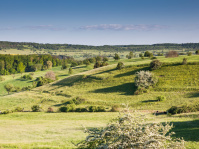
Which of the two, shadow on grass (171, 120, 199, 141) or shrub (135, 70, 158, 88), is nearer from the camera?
shadow on grass (171, 120, 199, 141)

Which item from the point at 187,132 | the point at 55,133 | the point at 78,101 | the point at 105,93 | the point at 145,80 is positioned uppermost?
the point at 145,80

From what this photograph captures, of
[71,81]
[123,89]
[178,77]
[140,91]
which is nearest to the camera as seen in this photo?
[140,91]

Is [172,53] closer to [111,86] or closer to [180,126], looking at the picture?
[111,86]

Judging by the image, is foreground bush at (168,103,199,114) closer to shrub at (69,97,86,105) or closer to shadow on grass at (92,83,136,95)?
shadow on grass at (92,83,136,95)

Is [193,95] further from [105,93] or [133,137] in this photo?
[133,137]

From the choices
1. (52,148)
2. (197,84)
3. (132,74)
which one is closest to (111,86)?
(132,74)

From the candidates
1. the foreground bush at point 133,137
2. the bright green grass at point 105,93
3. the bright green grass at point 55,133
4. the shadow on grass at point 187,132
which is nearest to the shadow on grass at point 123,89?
the bright green grass at point 105,93

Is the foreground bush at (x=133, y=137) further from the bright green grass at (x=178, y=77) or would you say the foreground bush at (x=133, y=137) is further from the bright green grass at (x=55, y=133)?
the bright green grass at (x=178, y=77)

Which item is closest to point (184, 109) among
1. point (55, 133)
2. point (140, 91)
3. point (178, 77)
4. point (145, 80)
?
point (140, 91)

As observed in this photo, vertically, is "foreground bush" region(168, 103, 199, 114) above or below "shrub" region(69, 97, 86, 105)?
above

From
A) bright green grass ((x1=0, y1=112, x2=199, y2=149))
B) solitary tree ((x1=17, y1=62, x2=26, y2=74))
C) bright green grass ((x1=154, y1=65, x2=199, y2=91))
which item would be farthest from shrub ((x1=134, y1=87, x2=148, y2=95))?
solitary tree ((x1=17, y1=62, x2=26, y2=74))

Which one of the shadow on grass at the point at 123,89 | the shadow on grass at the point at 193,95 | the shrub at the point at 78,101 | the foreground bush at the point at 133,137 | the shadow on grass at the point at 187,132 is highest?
the foreground bush at the point at 133,137

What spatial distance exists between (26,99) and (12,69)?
13127 centimetres

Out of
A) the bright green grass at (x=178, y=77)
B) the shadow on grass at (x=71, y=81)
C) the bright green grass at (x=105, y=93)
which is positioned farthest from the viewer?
the shadow on grass at (x=71, y=81)
